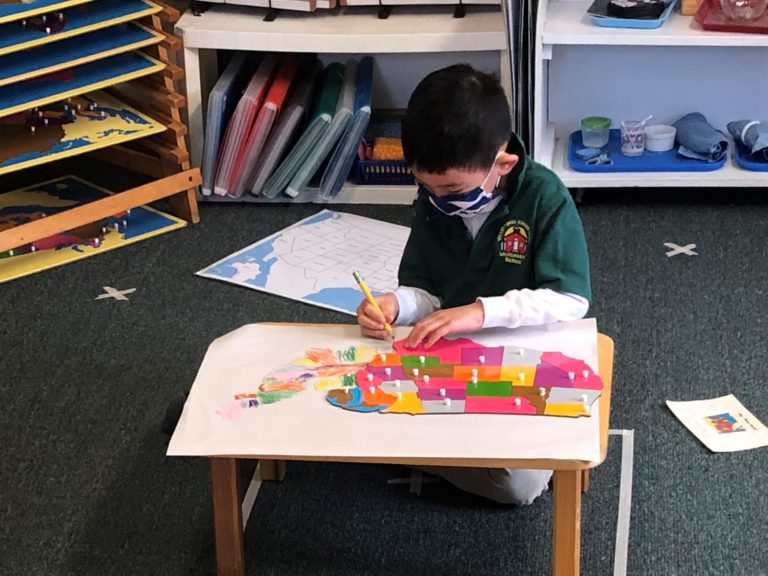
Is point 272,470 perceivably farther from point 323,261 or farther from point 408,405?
point 323,261

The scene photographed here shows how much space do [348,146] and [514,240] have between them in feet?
3.60

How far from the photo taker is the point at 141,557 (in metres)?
1.58

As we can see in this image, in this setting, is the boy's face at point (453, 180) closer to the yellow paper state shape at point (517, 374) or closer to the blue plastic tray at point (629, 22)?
the yellow paper state shape at point (517, 374)

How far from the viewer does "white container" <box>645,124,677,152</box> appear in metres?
2.53

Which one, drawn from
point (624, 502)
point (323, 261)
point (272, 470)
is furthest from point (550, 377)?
point (323, 261)

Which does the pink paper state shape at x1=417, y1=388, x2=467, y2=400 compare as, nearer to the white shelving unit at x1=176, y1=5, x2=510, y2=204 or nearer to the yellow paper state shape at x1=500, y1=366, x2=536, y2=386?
the yellow paper state shape at x1=500, y1=366, x2=536, y2=386

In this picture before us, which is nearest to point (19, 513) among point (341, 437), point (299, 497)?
point (299, 497)

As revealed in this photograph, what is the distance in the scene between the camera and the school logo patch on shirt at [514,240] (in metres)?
1.49

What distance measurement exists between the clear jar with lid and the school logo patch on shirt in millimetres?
1108

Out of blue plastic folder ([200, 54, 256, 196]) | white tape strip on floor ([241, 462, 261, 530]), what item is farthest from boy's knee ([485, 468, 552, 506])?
Result: blue plastic folder ([200, 54, 256, 196])

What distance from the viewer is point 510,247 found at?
1.51 meters

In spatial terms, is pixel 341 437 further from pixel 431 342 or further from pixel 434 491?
pixel 434 491

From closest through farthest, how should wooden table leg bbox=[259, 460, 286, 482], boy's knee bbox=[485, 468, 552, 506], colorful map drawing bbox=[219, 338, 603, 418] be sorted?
colorful map drawing bbox=[219, 338, 603, 418] < boy's knee bbox=[485, 468, 552, 506] < wooden table leg bbox=[259, 460, 286, 482]

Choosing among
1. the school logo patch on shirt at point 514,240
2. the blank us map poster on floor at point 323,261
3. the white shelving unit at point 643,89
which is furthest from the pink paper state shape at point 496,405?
the white shelving unit at point 643,89
